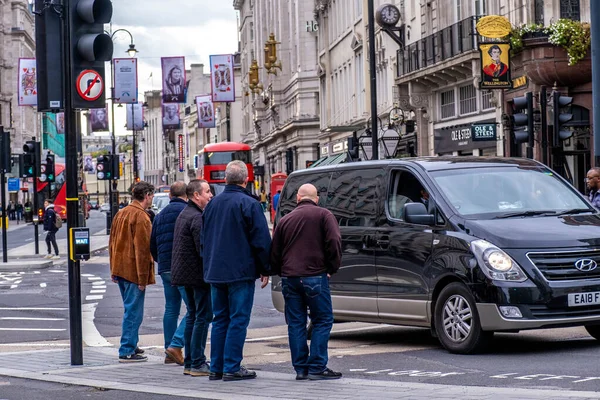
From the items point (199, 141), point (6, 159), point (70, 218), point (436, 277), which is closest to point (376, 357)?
point (436, 277)

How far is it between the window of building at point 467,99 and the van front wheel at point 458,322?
27.3m

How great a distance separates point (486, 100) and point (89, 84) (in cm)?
2701

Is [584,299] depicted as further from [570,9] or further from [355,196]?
[570,9]

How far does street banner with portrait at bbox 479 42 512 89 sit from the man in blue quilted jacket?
70.4 feet

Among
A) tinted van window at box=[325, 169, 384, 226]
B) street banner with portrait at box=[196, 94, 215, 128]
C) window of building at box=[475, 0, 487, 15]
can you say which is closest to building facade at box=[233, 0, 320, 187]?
street banner with portrait at box=[196, 94, 215, 128]

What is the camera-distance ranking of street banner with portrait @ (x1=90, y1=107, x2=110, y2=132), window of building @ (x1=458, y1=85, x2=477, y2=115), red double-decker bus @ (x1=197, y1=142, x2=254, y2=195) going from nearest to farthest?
window of building @ (x1=458, y1=85, x2=477, y2=115), red double-decker bus @ (x1=197, y1=142, x2=254, y2=195), street banner with portrait @ (x1=90, y1=107, x2=110, y2=132)

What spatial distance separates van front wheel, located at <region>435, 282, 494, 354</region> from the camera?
39.3 feet

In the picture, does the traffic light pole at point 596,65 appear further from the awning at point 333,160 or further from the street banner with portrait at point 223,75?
the street banner with portrait at point 223,75

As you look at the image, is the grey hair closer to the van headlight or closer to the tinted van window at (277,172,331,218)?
the van headlight

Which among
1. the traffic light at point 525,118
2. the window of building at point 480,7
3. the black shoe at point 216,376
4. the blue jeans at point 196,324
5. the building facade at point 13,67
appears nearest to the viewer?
the black shoe at point 216,376

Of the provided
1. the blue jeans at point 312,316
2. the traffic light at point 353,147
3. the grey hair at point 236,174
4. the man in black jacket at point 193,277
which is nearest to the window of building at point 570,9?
the traffic light at point 353,147

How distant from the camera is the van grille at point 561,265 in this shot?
1182 cm

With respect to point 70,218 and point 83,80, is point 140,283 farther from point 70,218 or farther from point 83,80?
point 83,80

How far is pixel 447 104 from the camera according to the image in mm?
42344
